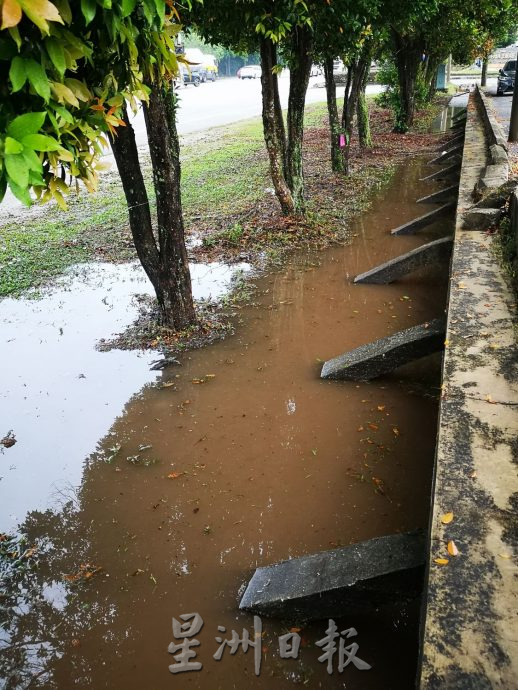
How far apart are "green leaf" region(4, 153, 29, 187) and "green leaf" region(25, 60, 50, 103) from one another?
24 cm

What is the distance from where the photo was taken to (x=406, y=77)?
59.3ft

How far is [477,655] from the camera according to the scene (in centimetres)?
199

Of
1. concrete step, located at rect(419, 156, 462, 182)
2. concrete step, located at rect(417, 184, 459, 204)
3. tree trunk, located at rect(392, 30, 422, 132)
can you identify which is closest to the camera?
concrete step, located at rect(417, 184, 459, 204)

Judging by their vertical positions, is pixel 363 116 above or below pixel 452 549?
above

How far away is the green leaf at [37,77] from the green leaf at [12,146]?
23cm

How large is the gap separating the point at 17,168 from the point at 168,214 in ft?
13.7

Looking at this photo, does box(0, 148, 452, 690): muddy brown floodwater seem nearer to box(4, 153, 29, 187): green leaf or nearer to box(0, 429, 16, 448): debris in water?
box(0, 429, 16, 448): debris in water

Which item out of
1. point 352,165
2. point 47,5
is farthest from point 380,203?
point 47,5

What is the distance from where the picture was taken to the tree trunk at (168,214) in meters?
5.25

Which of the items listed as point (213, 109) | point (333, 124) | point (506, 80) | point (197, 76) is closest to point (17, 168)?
point (333, 124)

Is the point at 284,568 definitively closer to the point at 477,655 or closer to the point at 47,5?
the point at 477,655

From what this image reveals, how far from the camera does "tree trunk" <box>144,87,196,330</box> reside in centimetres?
525

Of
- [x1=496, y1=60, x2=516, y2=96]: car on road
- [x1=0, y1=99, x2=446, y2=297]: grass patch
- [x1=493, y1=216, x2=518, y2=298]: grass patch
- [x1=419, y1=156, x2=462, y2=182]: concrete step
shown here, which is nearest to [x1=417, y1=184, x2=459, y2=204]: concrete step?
[x1=0, y1=99, x2=446, y2=297]: grass patch

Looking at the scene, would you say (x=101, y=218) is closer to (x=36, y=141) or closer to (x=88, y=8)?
(x=88, y=8)
